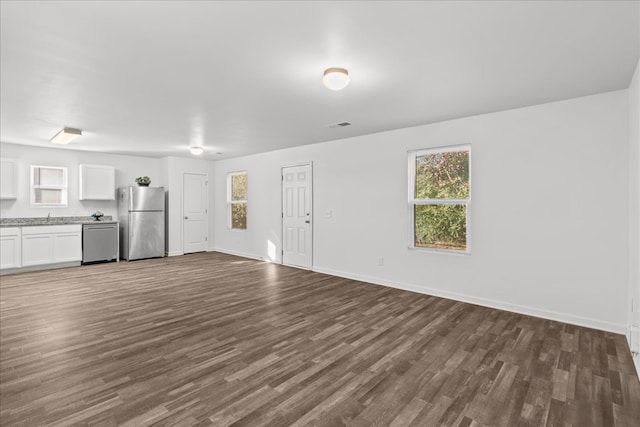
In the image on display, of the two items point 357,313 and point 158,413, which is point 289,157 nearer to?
point 357,313

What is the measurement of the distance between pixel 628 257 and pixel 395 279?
8.84ft

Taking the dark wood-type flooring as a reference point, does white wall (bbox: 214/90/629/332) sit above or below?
above

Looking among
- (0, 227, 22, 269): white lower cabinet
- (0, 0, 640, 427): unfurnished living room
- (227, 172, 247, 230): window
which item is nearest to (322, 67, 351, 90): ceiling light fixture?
(0, 0, 640, 427): unfurnished living room

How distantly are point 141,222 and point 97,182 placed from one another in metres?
1.27

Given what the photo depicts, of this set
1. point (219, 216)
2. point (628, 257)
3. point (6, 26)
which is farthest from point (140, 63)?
point (219, 216)

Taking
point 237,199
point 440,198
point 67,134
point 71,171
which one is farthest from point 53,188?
point 440,198

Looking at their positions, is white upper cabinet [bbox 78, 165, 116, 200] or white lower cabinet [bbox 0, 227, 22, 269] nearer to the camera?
white lower cabinet [bbox 0, 227, 22, 269]

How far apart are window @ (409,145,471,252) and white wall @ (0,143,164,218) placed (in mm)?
6557

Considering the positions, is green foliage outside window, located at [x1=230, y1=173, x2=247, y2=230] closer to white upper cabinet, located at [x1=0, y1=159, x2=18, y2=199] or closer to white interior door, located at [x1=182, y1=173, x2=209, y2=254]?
white interior door, located at [x1=182, y1=173, x2=209, y2=254]

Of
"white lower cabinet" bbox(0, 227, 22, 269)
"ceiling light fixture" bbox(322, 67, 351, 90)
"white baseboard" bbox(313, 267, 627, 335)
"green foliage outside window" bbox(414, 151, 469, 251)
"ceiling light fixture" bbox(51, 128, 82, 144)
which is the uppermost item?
"ceiling light fixture" bbox(51, 128, 82, 144)

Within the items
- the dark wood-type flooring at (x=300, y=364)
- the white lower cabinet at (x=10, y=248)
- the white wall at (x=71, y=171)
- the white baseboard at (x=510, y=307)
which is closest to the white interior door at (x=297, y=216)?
the white baseboard at (x=510, y=307)

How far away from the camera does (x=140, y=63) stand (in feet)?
8.80

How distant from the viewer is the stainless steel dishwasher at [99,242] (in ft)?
22.3

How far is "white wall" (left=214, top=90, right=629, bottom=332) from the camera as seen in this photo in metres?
3.32
